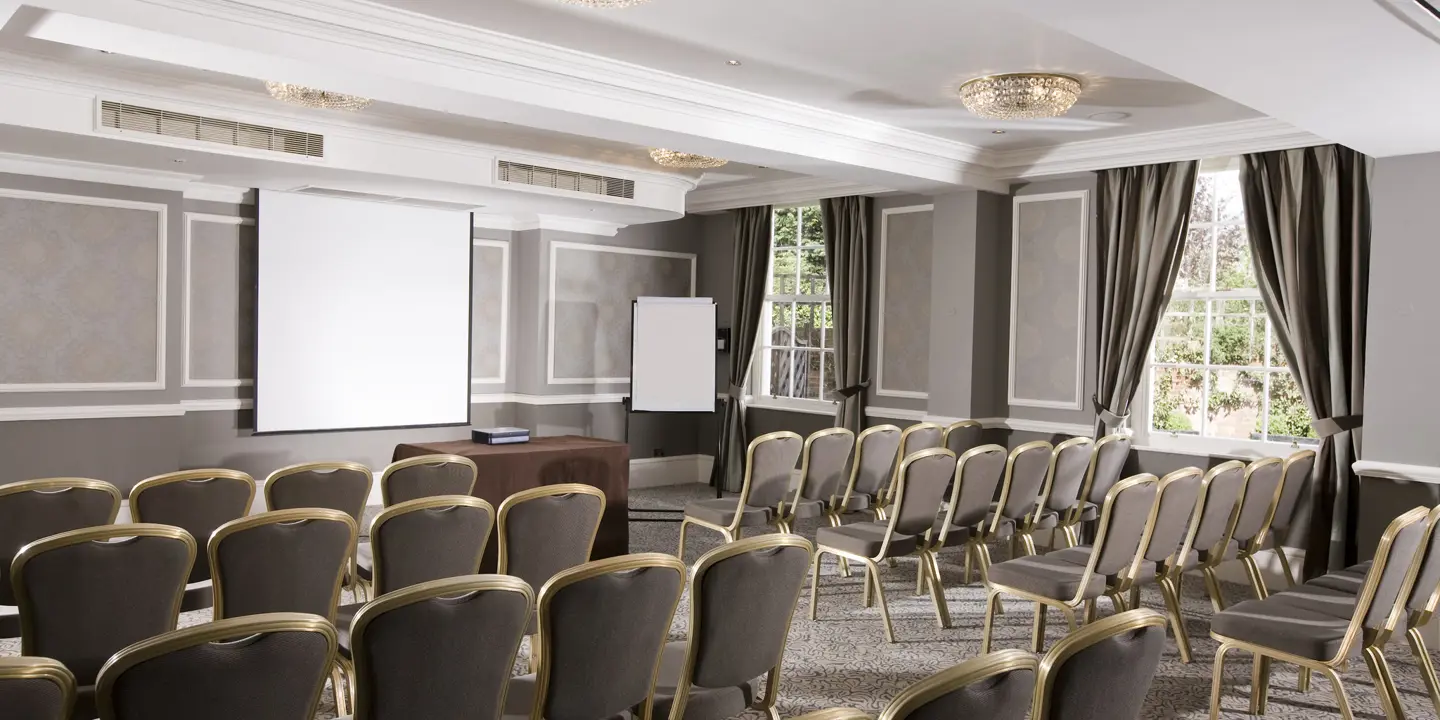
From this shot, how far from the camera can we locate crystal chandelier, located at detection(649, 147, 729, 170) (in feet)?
23.8

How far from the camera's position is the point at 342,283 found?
7688 millimetres

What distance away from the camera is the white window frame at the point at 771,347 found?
364 inches

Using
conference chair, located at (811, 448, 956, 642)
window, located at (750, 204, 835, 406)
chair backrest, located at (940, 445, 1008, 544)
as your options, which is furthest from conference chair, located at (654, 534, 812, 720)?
window, located at (750, 204, 835, 406)

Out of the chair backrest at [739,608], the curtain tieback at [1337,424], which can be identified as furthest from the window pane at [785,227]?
the chair backrest at [739,608]

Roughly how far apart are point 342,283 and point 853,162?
392 centimetres

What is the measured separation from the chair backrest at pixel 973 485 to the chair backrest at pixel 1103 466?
87 centimetres

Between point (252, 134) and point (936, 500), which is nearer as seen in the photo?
point (936, 500)

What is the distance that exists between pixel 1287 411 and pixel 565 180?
5.17m

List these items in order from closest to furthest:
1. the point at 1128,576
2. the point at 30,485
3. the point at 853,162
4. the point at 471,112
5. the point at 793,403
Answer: the point at 30,485, the point at 1128,576, the point at 471,112, the point at 853,162, the point at 793,403

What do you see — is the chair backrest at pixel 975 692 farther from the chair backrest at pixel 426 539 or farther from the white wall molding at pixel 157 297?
the white wall molding at pixel 157 297

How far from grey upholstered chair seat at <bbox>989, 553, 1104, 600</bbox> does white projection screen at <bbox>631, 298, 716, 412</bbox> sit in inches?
177

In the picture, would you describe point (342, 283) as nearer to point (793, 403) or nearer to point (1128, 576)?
point (793, 403)

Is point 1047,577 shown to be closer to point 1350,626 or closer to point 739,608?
point 1350,626

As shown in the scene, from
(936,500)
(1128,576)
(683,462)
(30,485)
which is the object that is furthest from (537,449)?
(683,462)
